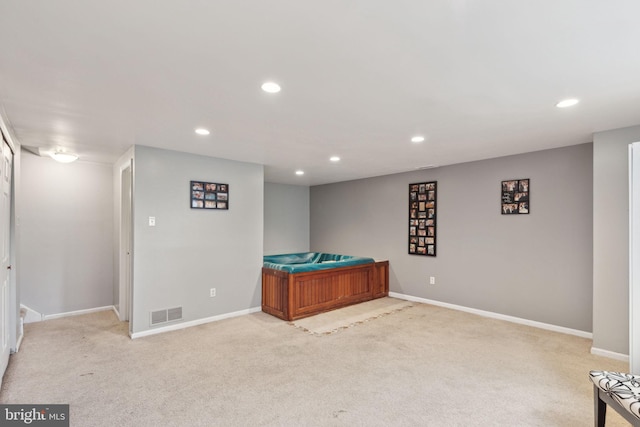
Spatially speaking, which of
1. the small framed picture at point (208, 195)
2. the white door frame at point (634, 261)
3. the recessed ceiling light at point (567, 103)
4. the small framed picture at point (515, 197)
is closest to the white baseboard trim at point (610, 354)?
the white door frame at point (634, 261)

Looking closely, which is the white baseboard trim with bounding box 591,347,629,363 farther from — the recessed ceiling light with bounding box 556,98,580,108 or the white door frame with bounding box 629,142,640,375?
the recessed ceiling light with bounding box 556,98,580,108

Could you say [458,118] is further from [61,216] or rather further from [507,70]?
[61,216]

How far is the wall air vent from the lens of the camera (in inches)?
153

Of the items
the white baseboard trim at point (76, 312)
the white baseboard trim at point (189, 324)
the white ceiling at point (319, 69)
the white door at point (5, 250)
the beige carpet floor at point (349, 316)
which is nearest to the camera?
the white ceiling at point (319, 69)

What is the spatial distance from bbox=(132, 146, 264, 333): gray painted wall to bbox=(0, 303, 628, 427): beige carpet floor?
0.51 meters

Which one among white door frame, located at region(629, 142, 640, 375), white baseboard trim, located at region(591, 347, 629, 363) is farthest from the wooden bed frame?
white door frame, located at region(629, 142, 640, 375)

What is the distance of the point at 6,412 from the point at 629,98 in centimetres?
506

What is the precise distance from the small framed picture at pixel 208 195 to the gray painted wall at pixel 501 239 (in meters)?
2.92

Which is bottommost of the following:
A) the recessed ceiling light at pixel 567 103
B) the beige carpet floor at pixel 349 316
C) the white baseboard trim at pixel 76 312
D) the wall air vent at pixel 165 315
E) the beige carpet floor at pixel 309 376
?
the beige carpet floor at pixel 349 316

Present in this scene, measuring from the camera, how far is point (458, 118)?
2863mm

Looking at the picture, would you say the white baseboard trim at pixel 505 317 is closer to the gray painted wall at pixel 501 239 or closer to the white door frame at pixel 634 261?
the gray painted wall at pixel 501 239

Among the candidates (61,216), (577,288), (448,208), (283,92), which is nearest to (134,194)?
(61,216)

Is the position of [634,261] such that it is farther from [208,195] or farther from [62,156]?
[62,156]

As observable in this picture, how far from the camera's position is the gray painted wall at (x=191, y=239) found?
12.6 ft
